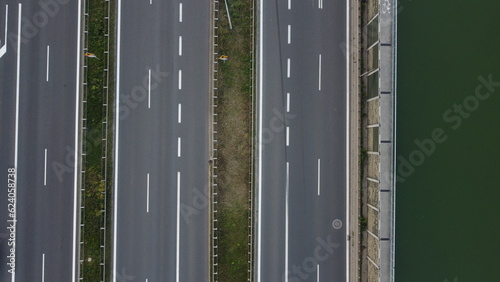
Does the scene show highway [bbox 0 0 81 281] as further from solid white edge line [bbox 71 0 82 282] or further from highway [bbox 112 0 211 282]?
highway [bbox 112 0 211 282]

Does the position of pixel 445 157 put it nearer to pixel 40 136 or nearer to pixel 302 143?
pixel 302 143

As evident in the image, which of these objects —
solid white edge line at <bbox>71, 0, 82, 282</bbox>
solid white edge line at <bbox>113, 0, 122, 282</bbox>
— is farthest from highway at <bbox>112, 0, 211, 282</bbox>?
solid white edge line at <bbox>71, 0, 82, 282</bbox>

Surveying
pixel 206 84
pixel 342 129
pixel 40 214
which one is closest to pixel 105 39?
pixel 206 84

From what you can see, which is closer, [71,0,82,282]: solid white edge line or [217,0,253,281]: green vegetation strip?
[71,0,82,282]: solid white edge line

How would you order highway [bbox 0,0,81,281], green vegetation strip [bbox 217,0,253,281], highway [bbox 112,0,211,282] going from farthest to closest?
green vegetation strip [bbox 217,0,253,281]
highway [bbox 112,0,211,282]
highway [bbox 0,0,81,281]

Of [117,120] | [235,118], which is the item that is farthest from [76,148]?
[235,118]
